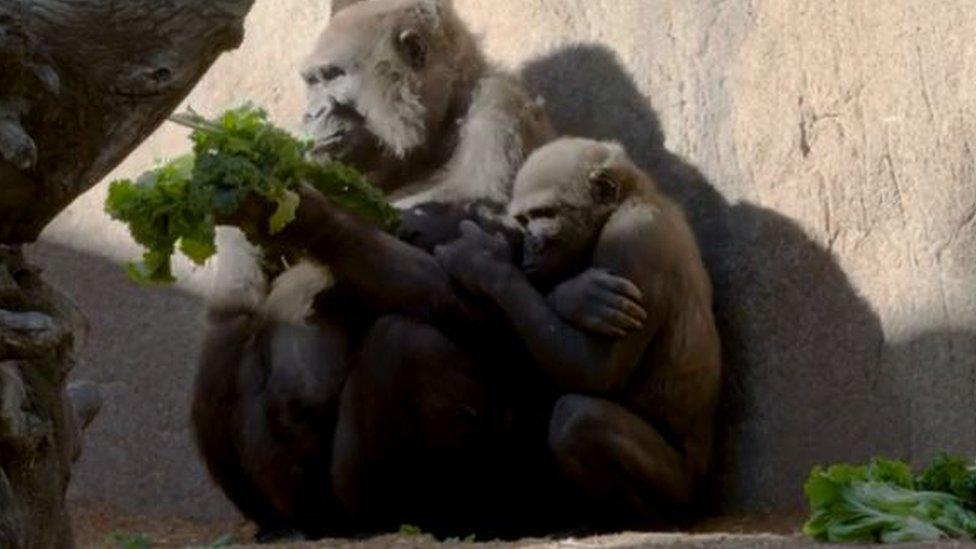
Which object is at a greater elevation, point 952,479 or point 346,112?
point 346,112

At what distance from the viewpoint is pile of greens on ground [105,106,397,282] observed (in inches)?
235

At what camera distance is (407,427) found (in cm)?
632

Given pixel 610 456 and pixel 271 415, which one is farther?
pixel 271 415

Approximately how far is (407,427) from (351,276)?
1.68ft

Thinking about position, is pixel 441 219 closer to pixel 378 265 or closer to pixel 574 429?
pixel 378 265

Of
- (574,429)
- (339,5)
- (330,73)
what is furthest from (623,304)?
(339,5)

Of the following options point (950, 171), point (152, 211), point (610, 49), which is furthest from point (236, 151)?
point (950, 171)

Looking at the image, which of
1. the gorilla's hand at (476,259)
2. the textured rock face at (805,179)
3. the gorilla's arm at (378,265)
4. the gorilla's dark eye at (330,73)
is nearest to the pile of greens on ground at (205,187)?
the gorilla's arm at (378,265)

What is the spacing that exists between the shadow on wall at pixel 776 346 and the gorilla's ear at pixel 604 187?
1.58 ft

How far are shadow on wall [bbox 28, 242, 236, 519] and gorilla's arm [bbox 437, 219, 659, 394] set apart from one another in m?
1.79

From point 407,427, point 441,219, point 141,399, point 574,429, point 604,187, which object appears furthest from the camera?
point 141,399

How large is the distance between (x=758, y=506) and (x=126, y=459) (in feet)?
8.43

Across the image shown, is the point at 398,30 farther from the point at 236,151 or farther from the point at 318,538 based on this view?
the point at 318,538

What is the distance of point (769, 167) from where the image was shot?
259 inches
